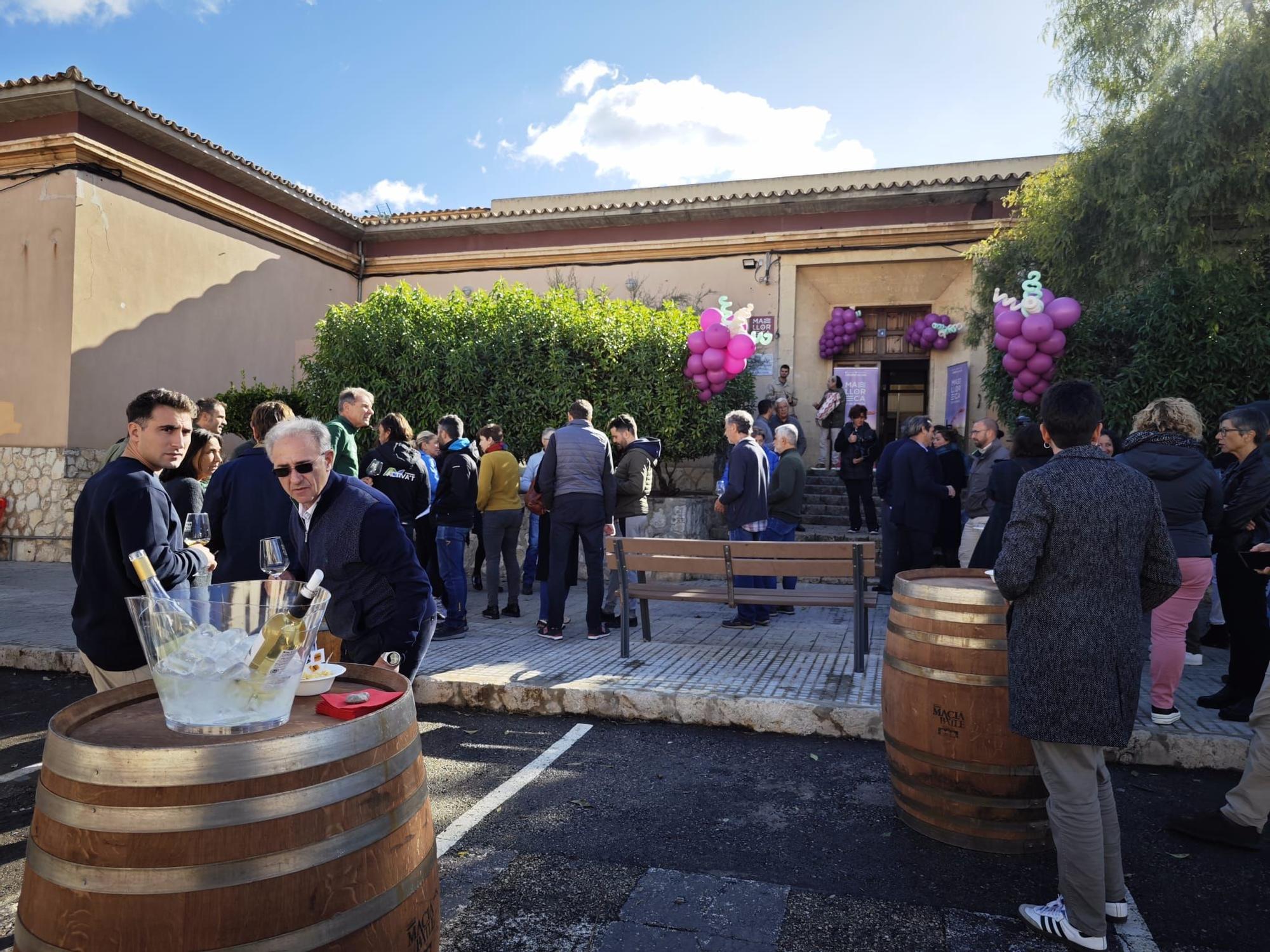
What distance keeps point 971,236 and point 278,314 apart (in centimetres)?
1276

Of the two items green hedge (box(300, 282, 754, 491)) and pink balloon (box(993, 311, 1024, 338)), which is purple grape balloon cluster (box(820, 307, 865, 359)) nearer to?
green hedge (box(300, 282, 754, 491))

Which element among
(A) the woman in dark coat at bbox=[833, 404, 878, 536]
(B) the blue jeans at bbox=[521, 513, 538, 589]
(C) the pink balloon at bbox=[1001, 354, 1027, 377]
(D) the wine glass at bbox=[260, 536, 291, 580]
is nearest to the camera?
(D) the wine glass at bbox=[260, 536, 291, 580]

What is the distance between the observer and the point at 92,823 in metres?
1.40

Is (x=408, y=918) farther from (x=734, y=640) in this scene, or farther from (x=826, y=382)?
(x=826, y=382)

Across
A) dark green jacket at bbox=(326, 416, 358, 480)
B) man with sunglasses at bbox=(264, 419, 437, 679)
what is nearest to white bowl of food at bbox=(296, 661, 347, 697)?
man with sunglasses at bbox=(264, 419, 437, 679)

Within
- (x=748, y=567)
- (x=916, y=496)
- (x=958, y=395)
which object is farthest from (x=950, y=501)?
(x=958, y=395)

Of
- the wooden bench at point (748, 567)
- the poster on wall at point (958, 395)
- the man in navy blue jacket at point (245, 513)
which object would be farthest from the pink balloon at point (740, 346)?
the man in navy blue jacket at point (245, 513)

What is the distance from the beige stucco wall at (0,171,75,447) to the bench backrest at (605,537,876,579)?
388 inches

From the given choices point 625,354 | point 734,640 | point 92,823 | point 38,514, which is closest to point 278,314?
point 38,514

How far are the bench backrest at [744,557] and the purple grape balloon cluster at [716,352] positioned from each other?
4.77m

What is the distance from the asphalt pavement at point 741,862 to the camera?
2564 millimetres

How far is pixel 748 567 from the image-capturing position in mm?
5777

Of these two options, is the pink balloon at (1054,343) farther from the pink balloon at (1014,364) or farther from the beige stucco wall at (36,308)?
the beige stucco wall at (36,308)

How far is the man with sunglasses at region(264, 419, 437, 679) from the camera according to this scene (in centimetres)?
262
